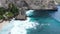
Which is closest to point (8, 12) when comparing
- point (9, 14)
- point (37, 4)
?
point (9, 14)

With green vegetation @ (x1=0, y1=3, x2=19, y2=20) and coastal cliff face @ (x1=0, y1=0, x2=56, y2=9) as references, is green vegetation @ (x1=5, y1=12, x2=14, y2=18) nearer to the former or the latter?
green vegetation @ (x1=0, y1=3, x2=19, y2=20)

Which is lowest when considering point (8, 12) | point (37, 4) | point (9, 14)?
point (37, 4)

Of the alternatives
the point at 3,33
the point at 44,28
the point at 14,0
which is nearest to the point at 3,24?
the point at 3,33

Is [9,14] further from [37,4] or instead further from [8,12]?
[37,4]

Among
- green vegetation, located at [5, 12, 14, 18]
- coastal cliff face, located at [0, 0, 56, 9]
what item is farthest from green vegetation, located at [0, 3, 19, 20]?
coastal cliff face, located at [0, 0, 56, 9]

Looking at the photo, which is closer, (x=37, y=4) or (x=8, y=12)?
(x=8, y=12)

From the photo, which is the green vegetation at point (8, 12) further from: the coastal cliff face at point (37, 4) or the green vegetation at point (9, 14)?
the coastal cliff face at point (37, 4)

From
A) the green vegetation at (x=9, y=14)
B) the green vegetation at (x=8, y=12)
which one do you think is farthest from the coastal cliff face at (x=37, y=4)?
the green vegetation at (x=9, y=14)

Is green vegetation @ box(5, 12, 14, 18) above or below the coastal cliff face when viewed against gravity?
above

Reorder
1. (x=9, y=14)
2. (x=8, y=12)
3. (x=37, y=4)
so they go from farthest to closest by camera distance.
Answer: (x=37, y=4)
(x=8, y=12)
(x=9, y=14)

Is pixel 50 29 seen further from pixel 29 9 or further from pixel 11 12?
pixel 29 9

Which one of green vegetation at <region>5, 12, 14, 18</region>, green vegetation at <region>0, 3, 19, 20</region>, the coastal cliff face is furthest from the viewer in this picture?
the coastal cliff face

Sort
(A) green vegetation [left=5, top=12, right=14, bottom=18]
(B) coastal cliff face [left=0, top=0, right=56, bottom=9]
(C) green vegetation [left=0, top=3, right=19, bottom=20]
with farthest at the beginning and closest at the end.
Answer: (B) coastal cliff face [left=0, top=0, right=56, bottom=9], (A) green vegetation [left=5, top=12, right=14, bottom=18], (C) green vegetation [left=0, top=3, right=19, bottom=20]

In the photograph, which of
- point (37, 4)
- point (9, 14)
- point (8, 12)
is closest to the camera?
point (9, 14)
